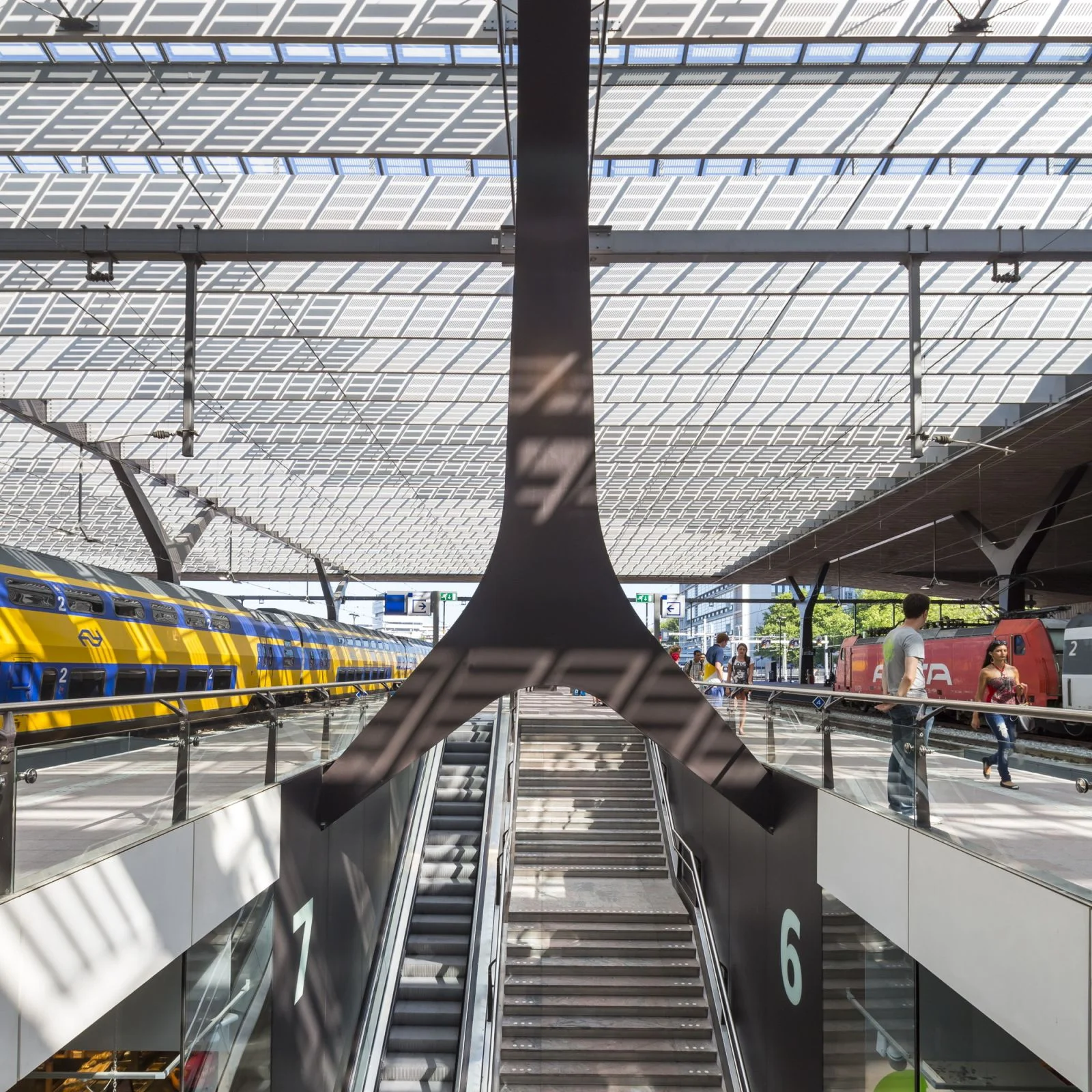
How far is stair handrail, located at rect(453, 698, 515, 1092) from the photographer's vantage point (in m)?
12.2

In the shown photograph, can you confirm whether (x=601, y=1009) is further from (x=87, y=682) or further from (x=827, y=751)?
(x=87, y=682)

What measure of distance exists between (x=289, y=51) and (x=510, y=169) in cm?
385

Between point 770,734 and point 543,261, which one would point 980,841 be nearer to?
point 770,734

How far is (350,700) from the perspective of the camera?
42.8ft

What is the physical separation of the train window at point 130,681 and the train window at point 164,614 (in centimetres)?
131

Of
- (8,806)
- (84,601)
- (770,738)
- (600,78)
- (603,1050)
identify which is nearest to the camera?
(8,806)

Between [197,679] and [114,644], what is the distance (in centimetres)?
440

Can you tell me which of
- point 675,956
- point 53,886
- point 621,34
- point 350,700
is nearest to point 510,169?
point 621,34

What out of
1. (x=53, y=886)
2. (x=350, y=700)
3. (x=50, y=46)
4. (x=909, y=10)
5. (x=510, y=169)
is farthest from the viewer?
(x=510, y=169)

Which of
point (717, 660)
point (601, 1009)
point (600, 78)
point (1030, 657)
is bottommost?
point (601, 1009)

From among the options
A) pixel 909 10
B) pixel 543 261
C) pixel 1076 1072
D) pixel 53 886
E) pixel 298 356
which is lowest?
pixel 1076 1072

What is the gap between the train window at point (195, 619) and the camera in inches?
830

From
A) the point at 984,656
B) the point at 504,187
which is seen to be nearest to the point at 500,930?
the point at 504,187

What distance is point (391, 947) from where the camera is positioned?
15.6m
